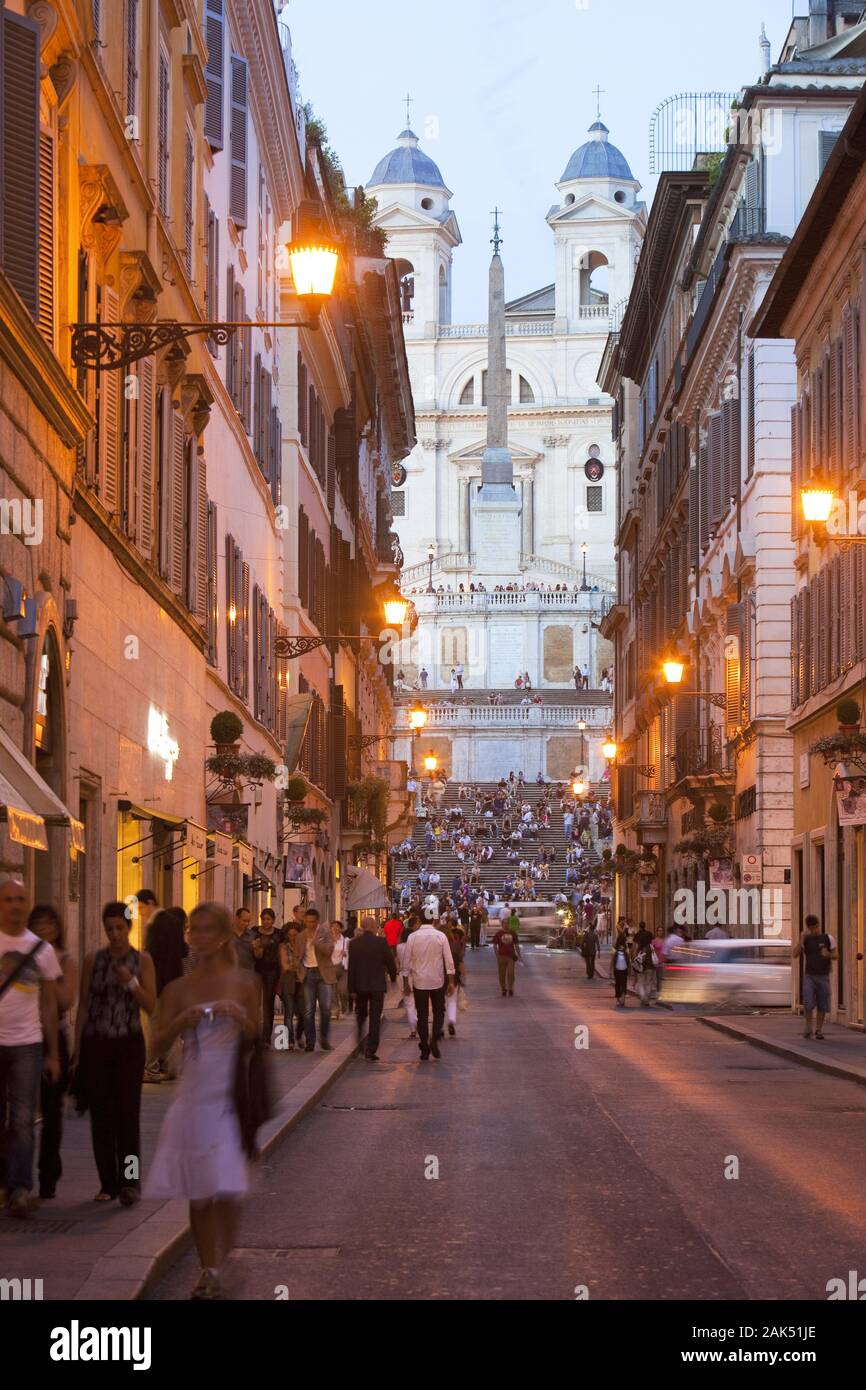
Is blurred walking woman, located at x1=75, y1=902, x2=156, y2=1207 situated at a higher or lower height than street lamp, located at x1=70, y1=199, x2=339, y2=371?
lower

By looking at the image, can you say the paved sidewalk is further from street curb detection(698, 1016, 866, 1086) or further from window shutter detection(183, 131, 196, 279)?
window shutter detection(183, 131, 196, 279)

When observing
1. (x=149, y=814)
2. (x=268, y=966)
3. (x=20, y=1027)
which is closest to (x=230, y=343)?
(x=268, y=966)

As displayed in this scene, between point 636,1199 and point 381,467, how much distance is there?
6306 centimetres

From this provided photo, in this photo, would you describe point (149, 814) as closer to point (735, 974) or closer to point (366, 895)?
point (735, 974)

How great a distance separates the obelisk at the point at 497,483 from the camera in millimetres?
139500

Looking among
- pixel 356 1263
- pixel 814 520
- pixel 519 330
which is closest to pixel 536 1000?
pixel 814 520

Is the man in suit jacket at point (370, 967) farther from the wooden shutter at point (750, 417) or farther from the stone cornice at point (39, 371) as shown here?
the wooden shutter at point (750, 417)

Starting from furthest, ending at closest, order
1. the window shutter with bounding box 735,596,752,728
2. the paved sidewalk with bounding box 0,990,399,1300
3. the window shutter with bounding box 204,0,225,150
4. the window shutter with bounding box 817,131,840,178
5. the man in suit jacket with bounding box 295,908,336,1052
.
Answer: the window shutter with bounding box 735,596,752,728, the window shutter with bounding box 817,131,840,178, the window shutter with bounding box 204,0,225,150, the man in suit jacket with bounding box 295,908,336,1052, the paved sidewalk with bounding box 0,990,399,1300

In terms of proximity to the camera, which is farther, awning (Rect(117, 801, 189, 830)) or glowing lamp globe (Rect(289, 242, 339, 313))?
awning (Rect(117, 801, 189, 830))

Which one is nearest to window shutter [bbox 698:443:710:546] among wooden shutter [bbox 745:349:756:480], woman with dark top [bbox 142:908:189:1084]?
wooden shutter [bbox 745:349:756:480]

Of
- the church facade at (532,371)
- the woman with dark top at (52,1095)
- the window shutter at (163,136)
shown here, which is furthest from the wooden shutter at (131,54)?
the church facade at (532,371)

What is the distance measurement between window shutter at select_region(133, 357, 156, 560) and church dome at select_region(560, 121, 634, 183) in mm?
146868

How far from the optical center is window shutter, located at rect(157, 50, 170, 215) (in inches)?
947
